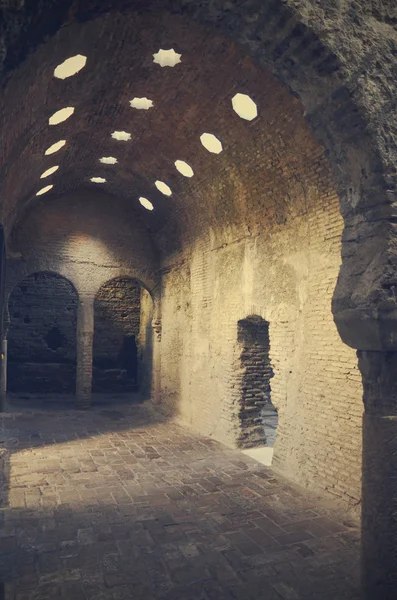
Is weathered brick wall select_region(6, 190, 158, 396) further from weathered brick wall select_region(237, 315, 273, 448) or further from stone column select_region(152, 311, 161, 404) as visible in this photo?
weathered brick wall select_region(237, 315, 273, 448)

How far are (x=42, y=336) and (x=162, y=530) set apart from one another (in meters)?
11.3

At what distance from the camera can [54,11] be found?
3268 millimetres

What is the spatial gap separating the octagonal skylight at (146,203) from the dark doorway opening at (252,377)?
4.67 metres

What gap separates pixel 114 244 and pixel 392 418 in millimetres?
10492

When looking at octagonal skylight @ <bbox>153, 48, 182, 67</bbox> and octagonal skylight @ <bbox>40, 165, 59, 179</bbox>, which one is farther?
octagonal skylight @ <bbox>40, 165, 59, 179</bbox>

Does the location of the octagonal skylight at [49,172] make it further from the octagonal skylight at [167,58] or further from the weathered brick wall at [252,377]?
the weathered brick wall at [252,377]

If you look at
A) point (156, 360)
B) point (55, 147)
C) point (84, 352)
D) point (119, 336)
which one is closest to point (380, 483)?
point (55, 147)

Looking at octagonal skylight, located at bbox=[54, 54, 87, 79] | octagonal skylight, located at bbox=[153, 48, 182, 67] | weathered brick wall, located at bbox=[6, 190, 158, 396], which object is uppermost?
octagonal skylight, located at bbox=[153, 48, 182, 67]

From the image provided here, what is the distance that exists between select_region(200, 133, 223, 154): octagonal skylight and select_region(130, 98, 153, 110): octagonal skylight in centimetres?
102

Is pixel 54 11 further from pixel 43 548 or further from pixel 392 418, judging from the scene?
pixel 43 548

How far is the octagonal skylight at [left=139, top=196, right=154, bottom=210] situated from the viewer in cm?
1235

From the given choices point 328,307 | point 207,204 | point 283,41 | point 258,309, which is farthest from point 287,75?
point 207,204

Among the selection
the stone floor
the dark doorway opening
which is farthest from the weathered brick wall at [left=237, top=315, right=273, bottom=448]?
the stone floor

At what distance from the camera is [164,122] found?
8.29 meters
